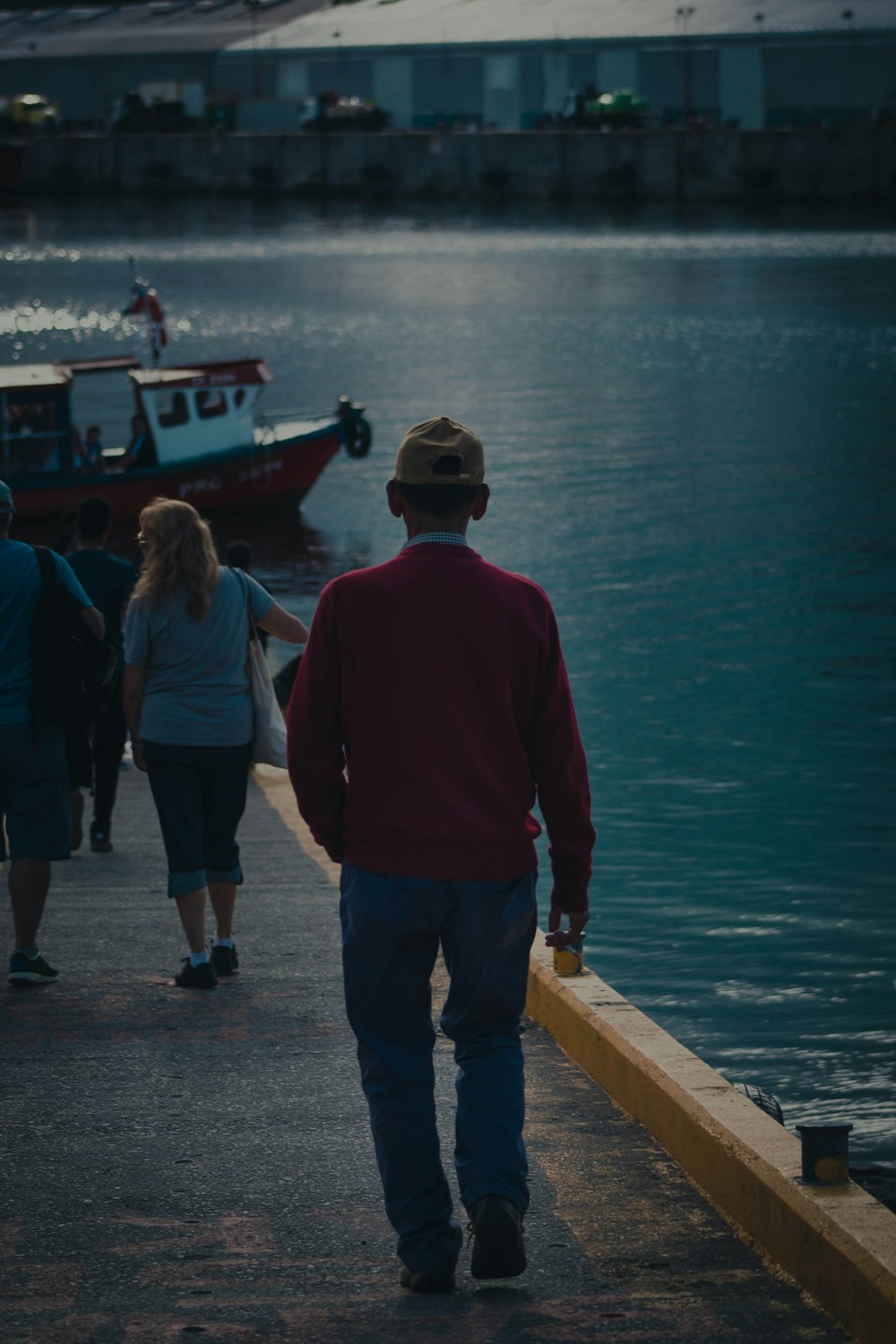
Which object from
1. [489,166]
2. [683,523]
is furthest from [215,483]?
[489,166]

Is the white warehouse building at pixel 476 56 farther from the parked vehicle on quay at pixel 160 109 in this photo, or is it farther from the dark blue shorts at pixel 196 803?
the dark blue shorts at pixel 196 803

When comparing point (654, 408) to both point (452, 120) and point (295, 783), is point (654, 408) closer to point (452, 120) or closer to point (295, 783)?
point (295, 783)

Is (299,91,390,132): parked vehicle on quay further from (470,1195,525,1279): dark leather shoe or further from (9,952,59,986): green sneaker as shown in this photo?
(470,1195,525,1279): dark leather shoe

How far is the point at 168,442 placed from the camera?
1182 inches

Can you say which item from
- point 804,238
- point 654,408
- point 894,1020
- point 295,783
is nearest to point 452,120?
point 804,238

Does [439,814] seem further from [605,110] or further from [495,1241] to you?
[605,110]

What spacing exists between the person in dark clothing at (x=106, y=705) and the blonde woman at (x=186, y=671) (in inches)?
8.0

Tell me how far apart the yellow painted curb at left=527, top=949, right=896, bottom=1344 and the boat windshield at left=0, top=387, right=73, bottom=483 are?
22.2 m

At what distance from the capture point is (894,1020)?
10719mm

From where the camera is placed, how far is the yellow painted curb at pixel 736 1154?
11.0 ft

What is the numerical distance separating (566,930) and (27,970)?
262cm

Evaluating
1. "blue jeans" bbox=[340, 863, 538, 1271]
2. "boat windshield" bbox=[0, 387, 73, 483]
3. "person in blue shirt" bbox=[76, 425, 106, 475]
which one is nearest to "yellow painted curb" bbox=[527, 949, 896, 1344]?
"blue jeans" bbox=[340, 863, 538, 1271]

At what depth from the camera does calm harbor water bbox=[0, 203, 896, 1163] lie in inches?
468

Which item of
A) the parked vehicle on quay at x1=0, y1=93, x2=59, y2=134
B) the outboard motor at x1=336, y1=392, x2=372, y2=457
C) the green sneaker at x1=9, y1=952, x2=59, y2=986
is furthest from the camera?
the parked vehicle on quay at x1=0, y1=93, x2=59, y2=134
